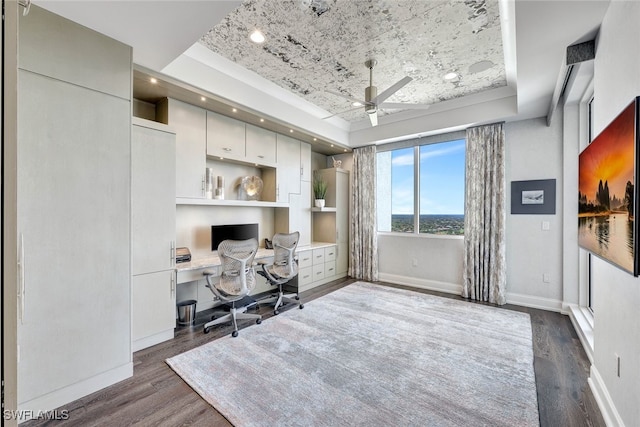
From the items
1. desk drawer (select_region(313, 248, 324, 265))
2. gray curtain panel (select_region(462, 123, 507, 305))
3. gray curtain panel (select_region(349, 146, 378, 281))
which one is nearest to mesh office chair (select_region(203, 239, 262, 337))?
desk drawer (select_region(313, 248, 324, 265))

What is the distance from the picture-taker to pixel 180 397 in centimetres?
200

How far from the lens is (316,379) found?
218 centimetres

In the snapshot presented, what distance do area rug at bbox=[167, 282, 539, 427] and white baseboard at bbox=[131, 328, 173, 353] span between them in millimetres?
445

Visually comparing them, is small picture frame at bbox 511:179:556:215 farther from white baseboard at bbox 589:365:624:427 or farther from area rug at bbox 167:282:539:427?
white baseboard at bbox 589:365:624:427

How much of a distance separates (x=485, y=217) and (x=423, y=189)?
3.77 ft

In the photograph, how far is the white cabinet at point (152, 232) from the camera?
2.63 meters

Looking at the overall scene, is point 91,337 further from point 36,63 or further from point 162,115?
point 162,115

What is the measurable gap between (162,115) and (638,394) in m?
4.44

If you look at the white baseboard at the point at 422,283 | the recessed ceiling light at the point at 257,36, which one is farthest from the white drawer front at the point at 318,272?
the recessed ceiling light at the point at 257,36

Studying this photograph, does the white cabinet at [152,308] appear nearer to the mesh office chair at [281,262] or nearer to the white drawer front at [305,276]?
the mesh office chair at [281,262]

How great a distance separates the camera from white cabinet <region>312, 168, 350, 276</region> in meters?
5.46

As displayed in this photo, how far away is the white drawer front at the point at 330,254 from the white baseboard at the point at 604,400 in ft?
12.0

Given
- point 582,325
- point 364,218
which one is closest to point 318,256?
point 364,218

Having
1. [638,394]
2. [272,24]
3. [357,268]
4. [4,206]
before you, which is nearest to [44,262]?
[4,206]
